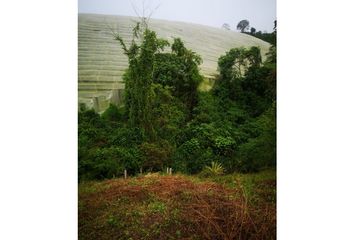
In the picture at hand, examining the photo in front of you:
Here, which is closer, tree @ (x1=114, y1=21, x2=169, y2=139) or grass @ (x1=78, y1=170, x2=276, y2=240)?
grass @ (x1=78, y1=170, x2=276, y2=240)

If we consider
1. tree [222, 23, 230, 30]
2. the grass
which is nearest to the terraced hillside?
tree [222, 23, 230, 30]

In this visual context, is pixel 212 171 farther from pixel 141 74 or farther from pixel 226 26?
pixel 226 26

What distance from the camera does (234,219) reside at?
3.24 m

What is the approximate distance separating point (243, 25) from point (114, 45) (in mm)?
1092

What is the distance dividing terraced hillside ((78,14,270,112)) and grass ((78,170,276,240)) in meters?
0.75

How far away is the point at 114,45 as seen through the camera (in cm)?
342

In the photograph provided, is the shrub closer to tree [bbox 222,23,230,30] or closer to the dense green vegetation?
the dense green vegetation

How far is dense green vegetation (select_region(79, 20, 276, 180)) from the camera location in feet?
11.2

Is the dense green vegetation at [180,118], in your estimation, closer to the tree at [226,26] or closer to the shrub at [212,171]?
the shrub at [212,171]

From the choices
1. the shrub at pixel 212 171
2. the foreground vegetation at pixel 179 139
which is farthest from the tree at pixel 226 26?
the shrub at pixel 212 171
